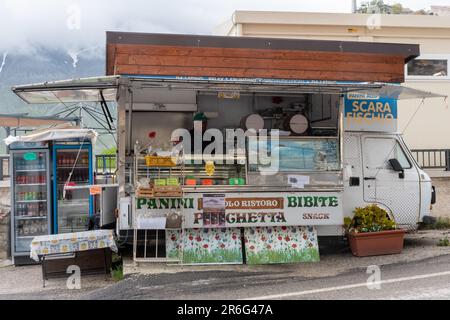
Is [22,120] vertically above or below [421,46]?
below

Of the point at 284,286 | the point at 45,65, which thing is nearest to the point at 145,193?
the point at 284,286

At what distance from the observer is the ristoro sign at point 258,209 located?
746 cm

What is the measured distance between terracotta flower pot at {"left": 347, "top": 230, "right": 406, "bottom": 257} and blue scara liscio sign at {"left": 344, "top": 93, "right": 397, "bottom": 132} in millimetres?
1814

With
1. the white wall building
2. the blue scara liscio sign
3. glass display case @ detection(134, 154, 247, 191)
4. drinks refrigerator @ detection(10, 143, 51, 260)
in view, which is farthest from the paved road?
the white wall building

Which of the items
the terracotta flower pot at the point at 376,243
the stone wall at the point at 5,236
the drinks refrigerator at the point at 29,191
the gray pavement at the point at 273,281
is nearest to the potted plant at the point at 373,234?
the terracotta flower pot at the point at 376,243

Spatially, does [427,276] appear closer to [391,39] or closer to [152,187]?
[152,187]

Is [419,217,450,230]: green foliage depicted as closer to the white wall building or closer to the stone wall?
the white wall building

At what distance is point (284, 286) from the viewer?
650cm

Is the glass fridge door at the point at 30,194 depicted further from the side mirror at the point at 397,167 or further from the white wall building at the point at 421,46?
the side mirror at the point at 397,167

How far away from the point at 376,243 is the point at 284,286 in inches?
86.1

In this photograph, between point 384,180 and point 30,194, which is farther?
point 30,194

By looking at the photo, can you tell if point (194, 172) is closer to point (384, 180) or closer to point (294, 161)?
point (294, 161)

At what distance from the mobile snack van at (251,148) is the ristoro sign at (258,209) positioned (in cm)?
1
